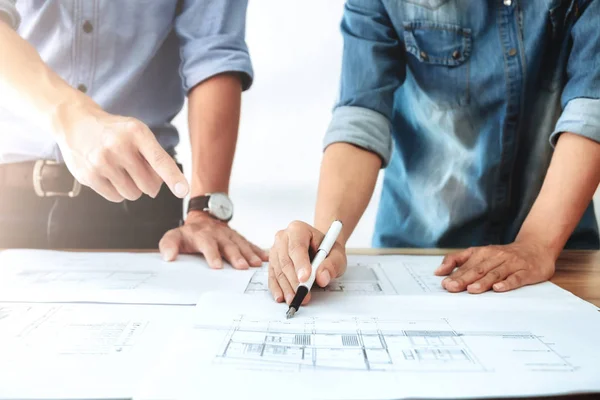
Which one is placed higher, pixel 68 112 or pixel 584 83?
pixel 584 83

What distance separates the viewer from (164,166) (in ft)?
1.77

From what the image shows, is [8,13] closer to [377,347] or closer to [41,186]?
[41,186]

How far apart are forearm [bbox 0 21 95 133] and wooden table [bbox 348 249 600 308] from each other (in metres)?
0.49

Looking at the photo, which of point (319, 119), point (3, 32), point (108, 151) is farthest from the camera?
point (319, 119)

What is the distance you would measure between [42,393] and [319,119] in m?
1.10

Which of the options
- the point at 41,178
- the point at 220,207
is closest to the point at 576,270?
the point at 220,207

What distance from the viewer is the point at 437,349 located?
1.34 feet

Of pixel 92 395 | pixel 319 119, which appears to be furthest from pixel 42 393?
pixel 319 119

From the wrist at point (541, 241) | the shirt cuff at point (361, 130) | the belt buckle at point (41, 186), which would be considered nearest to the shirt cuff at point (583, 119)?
the wrist at point (541, 241)

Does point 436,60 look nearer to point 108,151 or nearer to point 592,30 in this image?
point 592,30

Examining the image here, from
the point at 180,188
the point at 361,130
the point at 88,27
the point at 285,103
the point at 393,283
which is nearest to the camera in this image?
the point at 180,188

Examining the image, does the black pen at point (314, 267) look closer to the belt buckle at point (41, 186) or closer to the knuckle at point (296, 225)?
the knuckle at point (296, 225)

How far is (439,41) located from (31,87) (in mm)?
650

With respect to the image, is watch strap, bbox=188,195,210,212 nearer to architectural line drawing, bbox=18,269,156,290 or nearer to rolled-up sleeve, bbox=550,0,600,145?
architectural line drawing, bbox=18,269,156,290
